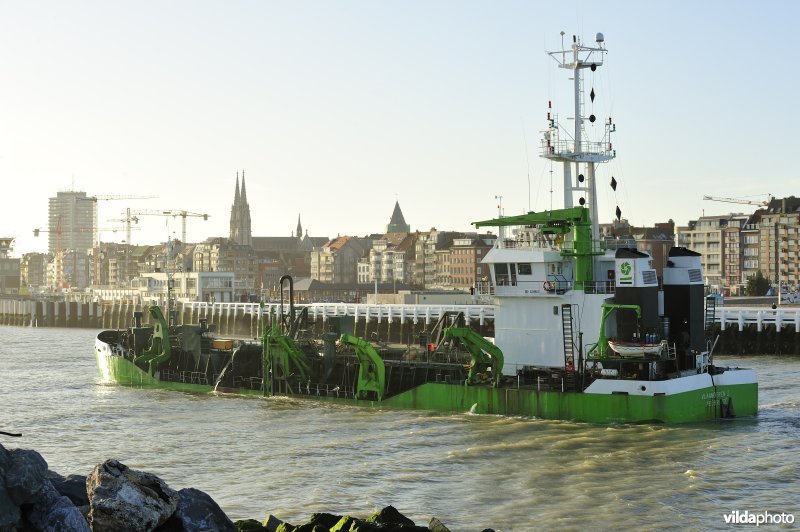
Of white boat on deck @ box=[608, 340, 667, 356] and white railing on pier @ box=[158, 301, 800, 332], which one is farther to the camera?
white railing on pier @ box=[158, 301, 800, 332]

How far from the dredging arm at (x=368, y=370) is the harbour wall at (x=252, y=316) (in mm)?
2508

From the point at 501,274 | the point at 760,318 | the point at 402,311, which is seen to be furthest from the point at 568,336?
the point at 402,311

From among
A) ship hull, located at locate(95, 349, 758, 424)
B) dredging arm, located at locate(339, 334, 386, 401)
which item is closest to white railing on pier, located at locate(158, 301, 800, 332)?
dredging arm, located at locate(339, 334, 386, 401)

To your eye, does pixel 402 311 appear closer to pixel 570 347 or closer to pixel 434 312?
pixel 434 312

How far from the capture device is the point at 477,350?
127 feet

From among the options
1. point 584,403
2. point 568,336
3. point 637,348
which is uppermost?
point 568,336

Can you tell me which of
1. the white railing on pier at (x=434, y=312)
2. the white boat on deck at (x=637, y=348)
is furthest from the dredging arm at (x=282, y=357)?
the white boat on deck at (x=637, y=348)

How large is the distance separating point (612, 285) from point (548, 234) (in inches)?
128

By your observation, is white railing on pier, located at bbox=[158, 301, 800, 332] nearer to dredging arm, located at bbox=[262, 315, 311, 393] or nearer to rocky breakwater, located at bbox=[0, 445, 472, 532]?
dredging arm, located at bbox=[262, 315, 311, 393]

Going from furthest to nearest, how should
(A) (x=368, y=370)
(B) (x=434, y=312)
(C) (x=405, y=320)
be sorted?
(C) (x=405, y=320) < (B) (x=434, y=312) < (A) (x=368, y=370)

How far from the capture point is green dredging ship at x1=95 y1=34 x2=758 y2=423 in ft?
115

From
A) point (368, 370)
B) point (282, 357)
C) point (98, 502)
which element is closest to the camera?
point (98, 502)

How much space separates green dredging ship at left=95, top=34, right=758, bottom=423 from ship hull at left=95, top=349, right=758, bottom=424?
0.04 meters

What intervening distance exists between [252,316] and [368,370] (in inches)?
2229
